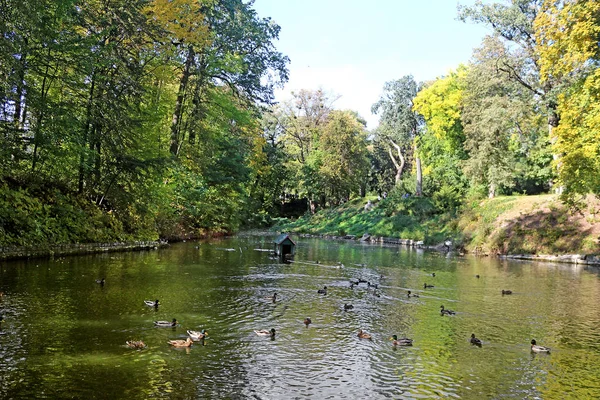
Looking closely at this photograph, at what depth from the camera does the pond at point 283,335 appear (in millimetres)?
7805

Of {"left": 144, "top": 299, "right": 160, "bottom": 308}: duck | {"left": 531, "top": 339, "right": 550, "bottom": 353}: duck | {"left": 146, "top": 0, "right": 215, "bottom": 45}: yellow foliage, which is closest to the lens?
{"left": 531, "top": 339, "right": 550, "bottom": 353}: duck

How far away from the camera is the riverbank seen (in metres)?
31.2

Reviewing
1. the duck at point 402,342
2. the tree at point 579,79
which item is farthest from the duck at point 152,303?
the tree at point 579,79

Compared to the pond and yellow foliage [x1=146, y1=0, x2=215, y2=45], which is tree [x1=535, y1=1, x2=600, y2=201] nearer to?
the pond

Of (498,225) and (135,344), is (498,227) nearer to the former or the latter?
(498,225)

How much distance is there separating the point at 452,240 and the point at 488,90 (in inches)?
528

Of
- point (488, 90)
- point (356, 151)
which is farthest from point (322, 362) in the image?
point (356, 151)

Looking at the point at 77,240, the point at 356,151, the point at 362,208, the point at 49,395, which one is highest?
the point at 356,151

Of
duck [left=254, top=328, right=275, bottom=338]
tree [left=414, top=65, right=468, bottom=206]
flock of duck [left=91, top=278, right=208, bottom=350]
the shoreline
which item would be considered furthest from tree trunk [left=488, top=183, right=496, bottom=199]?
flock of duck [left=91, top=278, right=208, bottom=350]

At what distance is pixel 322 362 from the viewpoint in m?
9.12

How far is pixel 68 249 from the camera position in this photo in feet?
72.2

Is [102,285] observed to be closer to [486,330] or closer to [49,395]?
[49,395]

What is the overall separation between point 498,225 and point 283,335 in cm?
3029

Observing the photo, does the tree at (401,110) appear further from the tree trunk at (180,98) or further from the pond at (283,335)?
the pond at (283,335)
